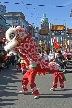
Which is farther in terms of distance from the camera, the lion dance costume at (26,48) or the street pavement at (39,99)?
→ the lion dance costume at (26,48)

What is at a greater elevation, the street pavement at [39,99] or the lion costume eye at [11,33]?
the lion costume eye at [11,33]

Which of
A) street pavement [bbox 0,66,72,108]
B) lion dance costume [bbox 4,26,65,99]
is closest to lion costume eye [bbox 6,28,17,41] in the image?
lion dance costume [bbox 4,26,65,99]

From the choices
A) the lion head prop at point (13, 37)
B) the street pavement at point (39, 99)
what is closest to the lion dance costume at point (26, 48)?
the lion head prop at point (13, 37)

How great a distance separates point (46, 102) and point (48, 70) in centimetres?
176

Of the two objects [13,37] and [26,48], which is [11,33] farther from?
[26,48]

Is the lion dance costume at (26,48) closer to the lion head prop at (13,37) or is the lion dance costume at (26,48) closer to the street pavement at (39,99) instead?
the lion head prop at (13,37)

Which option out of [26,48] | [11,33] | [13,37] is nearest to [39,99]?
[26,48]

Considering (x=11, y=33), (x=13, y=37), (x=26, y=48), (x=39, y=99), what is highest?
(x=11, y=33)

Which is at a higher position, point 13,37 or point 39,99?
point 13,37

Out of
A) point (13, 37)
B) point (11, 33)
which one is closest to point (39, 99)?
point (13, 37)

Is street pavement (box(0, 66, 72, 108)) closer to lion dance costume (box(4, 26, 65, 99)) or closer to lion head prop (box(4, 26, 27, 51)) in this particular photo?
lion dance costume (box(4, 26, 65, 99))

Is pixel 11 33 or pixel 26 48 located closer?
pixel 11 33

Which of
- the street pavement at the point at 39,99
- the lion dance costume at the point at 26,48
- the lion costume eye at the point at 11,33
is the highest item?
the lion costume eye at the point at 11,33

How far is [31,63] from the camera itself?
8781mm
